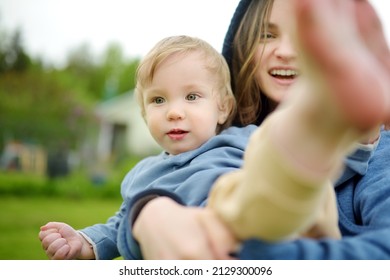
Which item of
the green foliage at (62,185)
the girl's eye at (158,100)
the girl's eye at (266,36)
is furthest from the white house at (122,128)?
the girl's eye at (158,100)

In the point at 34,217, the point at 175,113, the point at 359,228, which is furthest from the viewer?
the point at 34,217

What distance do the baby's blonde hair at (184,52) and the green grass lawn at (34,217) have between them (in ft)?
8.68

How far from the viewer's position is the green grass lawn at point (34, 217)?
153 inches

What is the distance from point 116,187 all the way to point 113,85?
308 inches

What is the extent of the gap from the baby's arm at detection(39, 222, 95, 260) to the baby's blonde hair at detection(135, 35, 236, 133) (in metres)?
0.30

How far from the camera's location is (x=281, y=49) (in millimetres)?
1165

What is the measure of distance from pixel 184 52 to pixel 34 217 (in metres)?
4.81

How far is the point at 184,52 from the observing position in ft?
3.34

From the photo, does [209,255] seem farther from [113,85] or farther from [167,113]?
[113,85]

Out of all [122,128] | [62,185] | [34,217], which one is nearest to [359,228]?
[34,217]

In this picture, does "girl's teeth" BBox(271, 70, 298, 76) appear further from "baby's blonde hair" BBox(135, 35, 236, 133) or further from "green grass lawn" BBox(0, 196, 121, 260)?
"green grass lawn" BBox(0, 196, 121, 260)

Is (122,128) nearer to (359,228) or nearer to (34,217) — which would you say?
(34,217)

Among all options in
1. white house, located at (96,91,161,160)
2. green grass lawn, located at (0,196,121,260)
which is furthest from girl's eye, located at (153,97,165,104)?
white house, located at (96,91,161,160)

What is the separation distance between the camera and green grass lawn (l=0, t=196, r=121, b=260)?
12.7 ft
